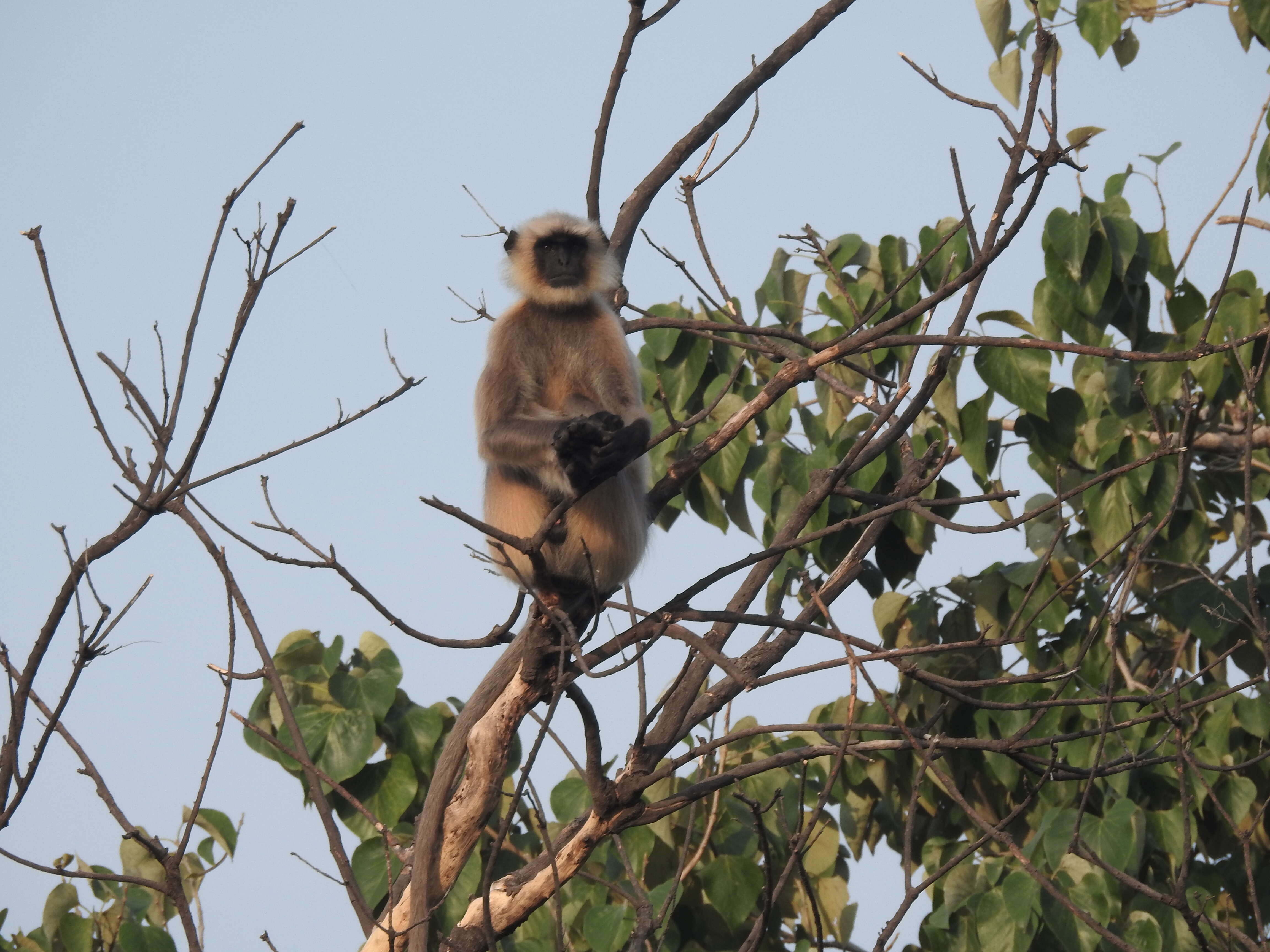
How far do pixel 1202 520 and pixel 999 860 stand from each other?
5.20 ft

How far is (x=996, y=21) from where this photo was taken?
14.1 ft

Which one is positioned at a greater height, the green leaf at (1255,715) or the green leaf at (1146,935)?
the green leaf at (1255,715)

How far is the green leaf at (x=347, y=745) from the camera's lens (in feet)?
11.2

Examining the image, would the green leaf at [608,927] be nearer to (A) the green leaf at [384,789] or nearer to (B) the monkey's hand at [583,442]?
(A) the green leaf at [384,789]

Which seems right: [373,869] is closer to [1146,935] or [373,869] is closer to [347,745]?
[347,745]

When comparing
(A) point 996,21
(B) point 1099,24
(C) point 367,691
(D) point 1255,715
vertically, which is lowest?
(D) point 1255,715

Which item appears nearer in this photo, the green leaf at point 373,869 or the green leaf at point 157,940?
the green leaf at point 157,940

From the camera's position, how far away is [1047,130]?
7.66 feet

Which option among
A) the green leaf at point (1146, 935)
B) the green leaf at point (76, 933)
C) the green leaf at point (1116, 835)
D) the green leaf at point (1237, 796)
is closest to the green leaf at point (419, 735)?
the green leaf at point (76, 933)

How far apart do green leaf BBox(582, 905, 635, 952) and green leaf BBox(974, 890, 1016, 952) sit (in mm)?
889

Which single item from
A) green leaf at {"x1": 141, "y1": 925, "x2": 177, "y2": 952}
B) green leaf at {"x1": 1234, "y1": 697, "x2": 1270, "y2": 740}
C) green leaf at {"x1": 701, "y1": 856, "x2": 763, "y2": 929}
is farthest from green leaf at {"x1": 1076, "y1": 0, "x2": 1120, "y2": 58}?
green leaf at {"x1": 141, "y1": 925, "x2": 177, "y2": 952}

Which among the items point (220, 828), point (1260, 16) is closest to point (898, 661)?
point (220, 828)

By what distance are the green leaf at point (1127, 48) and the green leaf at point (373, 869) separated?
3877 millimetres

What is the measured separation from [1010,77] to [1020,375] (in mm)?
1178
